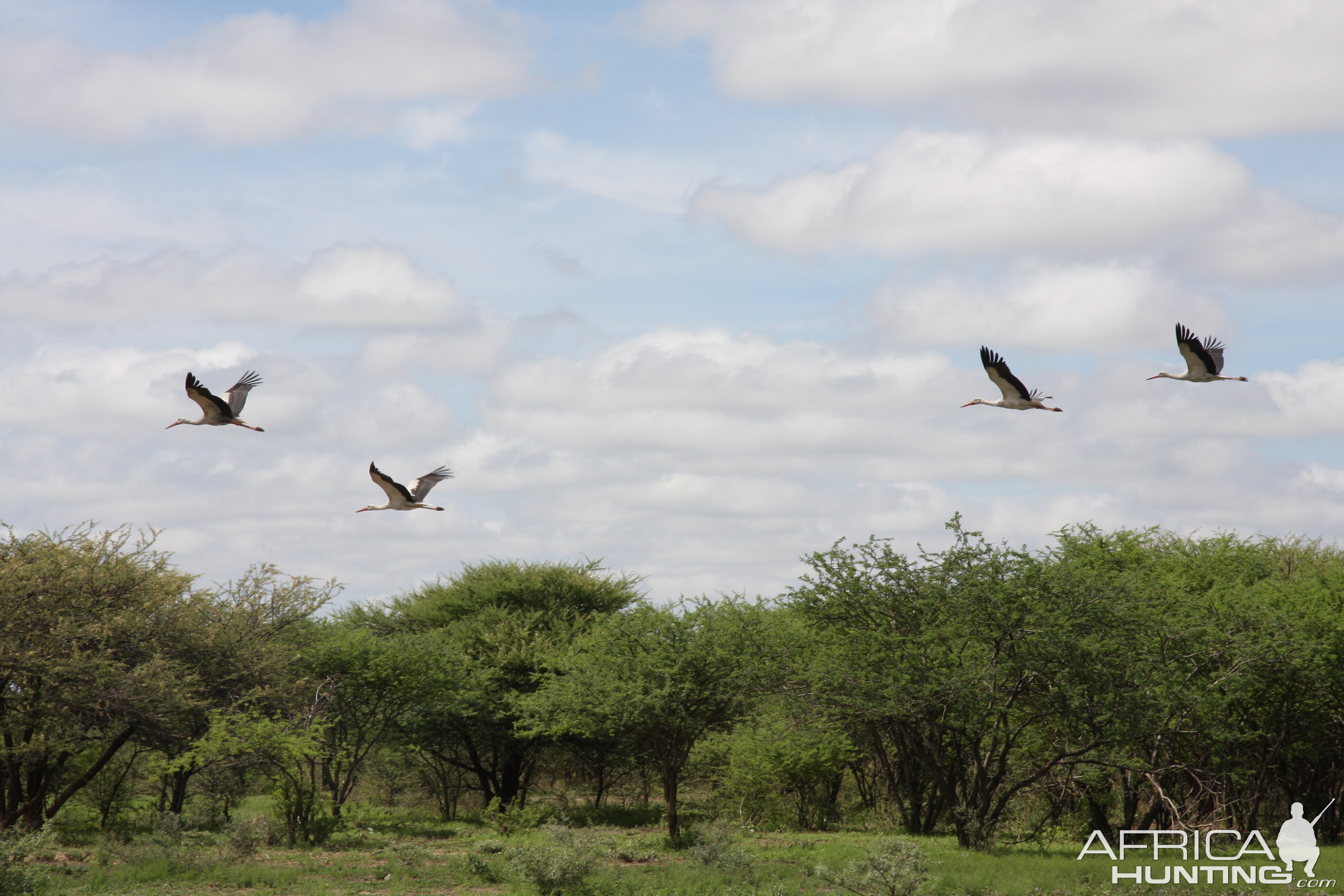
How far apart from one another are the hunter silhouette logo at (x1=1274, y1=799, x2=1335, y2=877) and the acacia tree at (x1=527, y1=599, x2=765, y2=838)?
10.9m

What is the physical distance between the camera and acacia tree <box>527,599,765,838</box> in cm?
2541

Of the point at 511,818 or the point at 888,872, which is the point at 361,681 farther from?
the point at 888,872

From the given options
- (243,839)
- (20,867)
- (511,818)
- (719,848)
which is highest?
(20,867)

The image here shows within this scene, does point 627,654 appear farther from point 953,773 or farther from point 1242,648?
point 1242,648

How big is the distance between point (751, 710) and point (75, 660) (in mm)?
14589

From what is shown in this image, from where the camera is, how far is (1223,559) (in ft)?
115

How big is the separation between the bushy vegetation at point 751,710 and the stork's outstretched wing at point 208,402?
749 centimetres

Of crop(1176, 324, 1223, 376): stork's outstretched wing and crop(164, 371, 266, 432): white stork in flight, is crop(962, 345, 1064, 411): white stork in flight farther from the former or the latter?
crop(164, 371, 266, 432): white stork in flight

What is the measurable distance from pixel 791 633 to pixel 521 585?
18506 mm

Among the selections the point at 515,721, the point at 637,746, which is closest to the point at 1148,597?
the point at 637,746

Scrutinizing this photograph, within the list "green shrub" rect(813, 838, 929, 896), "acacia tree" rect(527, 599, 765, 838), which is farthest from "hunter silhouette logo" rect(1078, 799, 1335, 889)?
"acacia tree" rect(527, 599, 765, 838)

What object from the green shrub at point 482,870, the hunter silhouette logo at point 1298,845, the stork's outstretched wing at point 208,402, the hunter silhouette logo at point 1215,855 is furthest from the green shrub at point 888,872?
the stork's outstretched wing at point 208,402

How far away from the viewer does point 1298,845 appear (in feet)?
83.1

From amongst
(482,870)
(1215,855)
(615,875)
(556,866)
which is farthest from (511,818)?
(1215,855)
